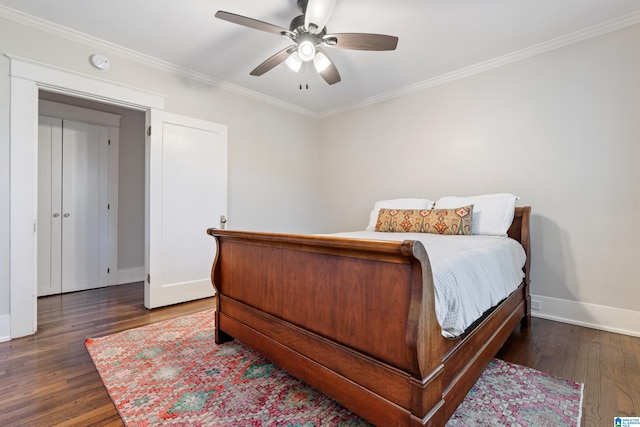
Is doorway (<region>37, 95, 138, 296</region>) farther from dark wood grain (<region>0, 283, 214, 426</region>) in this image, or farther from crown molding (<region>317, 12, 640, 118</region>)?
crown molding (<region>317, 12, 640, 118</region>)

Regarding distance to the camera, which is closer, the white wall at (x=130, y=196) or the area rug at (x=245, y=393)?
the area rug at (x=245, y=393)

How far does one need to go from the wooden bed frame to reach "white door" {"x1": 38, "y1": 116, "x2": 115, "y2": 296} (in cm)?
306

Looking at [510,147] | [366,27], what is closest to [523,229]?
[510,147]

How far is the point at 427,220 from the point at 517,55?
1835mm

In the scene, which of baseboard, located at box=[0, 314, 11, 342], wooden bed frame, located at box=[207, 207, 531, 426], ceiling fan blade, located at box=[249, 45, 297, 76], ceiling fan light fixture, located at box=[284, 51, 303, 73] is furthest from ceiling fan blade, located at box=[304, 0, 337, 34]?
baseboard, located at box=[0, 314, 11, 342]

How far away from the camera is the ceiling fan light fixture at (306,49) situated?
2.09 meters

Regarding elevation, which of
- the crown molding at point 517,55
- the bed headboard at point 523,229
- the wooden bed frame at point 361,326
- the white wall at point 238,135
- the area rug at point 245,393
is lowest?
the area rug at point 245,393

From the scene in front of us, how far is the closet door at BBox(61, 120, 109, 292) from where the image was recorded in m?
3.60

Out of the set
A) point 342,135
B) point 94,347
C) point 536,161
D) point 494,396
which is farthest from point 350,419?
point 342,135

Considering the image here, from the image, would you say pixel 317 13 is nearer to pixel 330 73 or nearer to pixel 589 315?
pixel 330 73

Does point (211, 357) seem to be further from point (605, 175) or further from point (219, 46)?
point (605, 175)

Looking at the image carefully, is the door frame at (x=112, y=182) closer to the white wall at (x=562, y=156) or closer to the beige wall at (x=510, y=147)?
the beige wall at (x=510, y=147)

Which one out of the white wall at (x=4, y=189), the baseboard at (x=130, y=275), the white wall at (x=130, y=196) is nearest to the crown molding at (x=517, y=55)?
the white wall at (x=130, y=196)

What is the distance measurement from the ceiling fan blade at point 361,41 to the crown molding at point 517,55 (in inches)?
60.8
